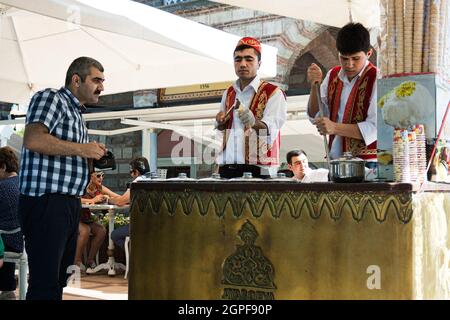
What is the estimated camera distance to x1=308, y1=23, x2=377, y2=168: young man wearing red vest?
302 centimetres

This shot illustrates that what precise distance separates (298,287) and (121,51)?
14.2ft

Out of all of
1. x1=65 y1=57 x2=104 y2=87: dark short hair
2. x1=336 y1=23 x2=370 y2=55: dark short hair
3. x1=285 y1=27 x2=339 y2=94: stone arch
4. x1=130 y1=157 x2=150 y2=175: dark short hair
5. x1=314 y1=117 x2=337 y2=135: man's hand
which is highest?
x1=285 y1=27 x2=339 y2=94: stone arch

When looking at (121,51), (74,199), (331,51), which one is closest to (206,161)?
(331,51)

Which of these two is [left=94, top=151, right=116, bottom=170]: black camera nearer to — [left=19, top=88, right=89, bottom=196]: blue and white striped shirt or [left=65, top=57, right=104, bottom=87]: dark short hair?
A: [left=19, top=88, right=89, bottom=196]: blue and white striped shirt

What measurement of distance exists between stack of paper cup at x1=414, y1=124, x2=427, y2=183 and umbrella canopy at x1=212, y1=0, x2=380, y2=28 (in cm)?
239

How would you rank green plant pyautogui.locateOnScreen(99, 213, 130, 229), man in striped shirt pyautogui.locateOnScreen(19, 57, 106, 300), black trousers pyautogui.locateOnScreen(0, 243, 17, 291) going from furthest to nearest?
green plant pyautogui.locateOnScreen(99, 213, 130, 229)
black trousers pyautogui.locateOnScreen(0, 243, 17, 291)
man in striped shirt pyautogui.locateOnScreen(19, 57, 106, 300)

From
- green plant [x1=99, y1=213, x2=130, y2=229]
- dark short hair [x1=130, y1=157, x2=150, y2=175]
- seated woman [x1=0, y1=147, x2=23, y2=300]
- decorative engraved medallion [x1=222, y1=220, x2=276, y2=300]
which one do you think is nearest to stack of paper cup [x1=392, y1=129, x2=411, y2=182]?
decorative engraved medallion [x1=222, y1=220, x2=276, y2=300]

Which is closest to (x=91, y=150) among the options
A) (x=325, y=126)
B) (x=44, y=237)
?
(x=44, y=237)

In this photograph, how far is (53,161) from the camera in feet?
10.6

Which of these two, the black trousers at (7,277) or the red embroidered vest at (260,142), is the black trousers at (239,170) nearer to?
the red embroidered vest at (260,142)

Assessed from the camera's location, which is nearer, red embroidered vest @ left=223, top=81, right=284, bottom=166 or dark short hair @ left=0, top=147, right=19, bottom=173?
red embroidered vest @ left=223, top=81, right=284, bottom=166

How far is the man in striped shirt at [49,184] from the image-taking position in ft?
10.4

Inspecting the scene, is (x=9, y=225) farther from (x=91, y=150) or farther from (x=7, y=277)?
(x=91, y=150)

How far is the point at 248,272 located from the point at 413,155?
731mm
